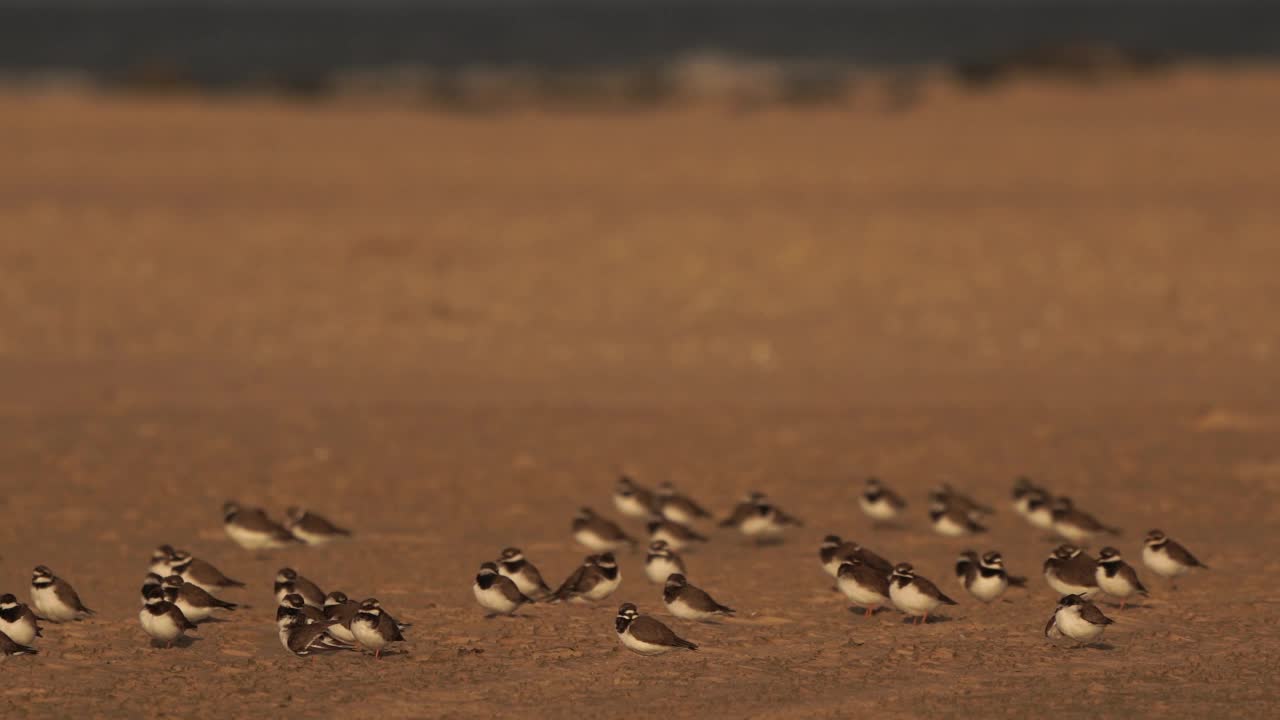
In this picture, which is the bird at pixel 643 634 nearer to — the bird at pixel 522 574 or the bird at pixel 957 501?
the bird at pixel 522 574

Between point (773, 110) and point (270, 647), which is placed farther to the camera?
point (773, 110)

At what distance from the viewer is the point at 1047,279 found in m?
23.7

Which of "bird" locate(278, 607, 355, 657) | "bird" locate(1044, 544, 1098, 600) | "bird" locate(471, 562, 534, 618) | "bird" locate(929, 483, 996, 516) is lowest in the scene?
"bird" locate(278, 607, 355, 657)

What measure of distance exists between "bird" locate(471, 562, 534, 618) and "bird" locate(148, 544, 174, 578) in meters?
2.02

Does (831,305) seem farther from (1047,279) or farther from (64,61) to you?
(64,61)

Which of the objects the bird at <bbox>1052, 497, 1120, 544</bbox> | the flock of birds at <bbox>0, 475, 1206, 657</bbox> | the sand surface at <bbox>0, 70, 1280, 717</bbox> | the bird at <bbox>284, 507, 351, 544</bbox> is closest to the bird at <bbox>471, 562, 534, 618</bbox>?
the flock of birds at <bbox>0, 475, 1206, 657</bbox>

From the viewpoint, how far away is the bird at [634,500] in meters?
14.0

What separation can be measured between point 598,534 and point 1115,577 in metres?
3.67

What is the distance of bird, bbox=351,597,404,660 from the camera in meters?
9.92

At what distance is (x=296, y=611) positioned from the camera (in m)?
10.2

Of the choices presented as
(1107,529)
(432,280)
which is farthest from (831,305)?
(1107,529)

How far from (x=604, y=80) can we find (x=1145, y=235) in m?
33.4

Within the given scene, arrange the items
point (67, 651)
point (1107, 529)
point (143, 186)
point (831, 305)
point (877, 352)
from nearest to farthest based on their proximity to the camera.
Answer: point (67, 651) < point (1107, 529) < point (877, 352) < point (831, 305) < point (143, 186)

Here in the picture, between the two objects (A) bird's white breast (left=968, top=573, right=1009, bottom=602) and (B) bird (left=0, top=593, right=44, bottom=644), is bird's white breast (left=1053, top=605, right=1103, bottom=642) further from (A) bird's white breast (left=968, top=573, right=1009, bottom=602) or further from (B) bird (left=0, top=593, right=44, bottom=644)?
(B) bird (left=0, top=593, right=44, bottom=644)
